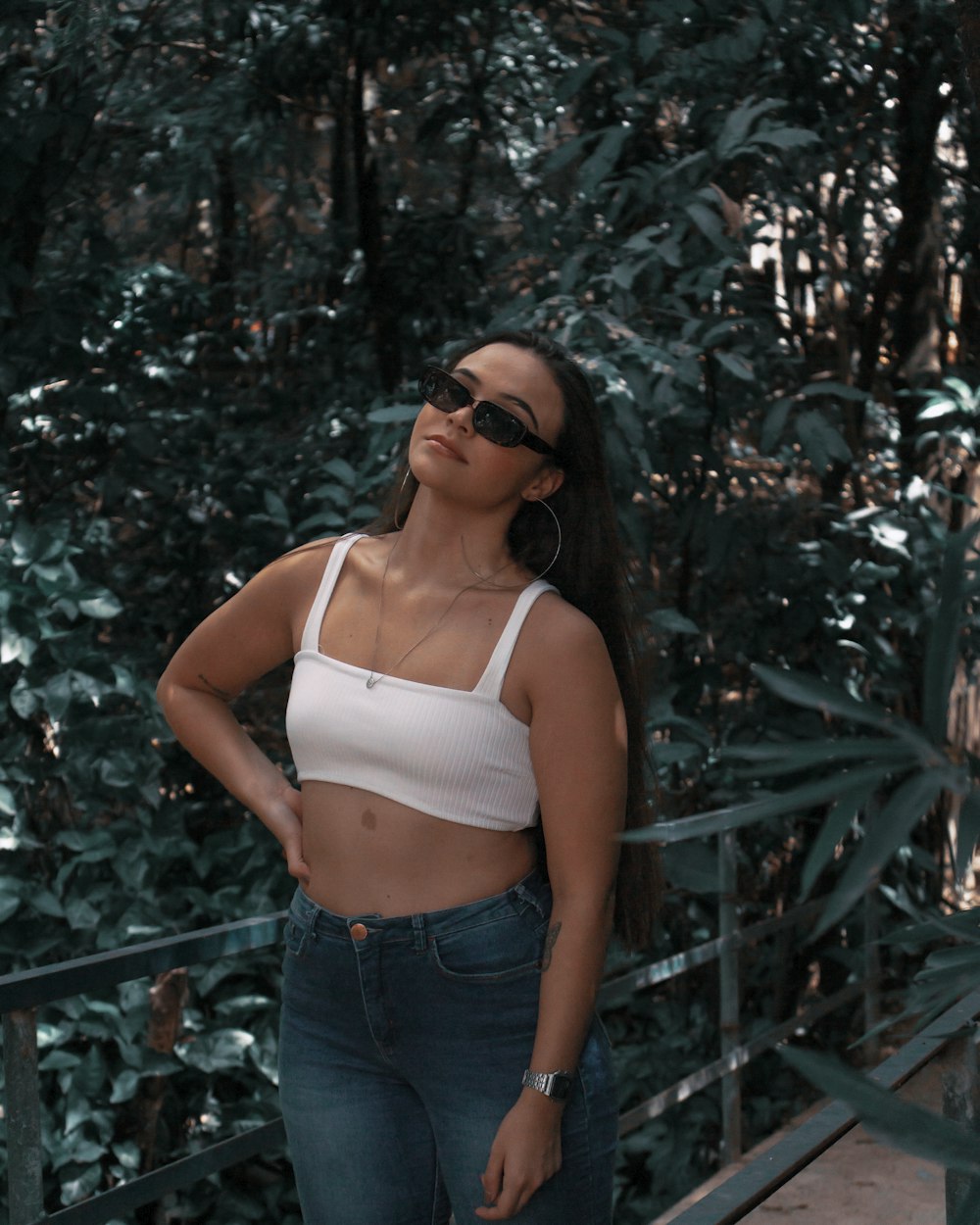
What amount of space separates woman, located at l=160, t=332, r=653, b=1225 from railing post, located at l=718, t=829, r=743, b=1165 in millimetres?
1743

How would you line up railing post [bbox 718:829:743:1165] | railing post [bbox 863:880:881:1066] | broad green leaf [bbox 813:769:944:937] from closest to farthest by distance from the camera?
broad green leaf [bbox 813:769:944:937] → railing post [bbox 718:829:743:1165] → railing post [bbox 863:880:881:1066]

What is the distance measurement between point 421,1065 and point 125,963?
54 centimetres

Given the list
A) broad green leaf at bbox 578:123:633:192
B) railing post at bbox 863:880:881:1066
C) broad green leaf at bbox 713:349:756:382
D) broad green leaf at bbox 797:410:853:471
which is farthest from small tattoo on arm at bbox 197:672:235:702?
railing post at bbox 863:880:881:1066

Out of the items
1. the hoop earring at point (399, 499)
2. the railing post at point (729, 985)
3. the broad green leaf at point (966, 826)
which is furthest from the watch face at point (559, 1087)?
the railing post at point (729, 985)

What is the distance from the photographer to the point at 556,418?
1705mm

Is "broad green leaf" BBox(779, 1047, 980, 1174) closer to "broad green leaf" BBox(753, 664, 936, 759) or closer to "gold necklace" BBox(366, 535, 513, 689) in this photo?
"broad green leaf" BBox(753, 664, 936, 759)

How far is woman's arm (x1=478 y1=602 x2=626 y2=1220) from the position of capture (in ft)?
4.93

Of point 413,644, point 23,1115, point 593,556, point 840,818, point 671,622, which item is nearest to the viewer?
point 840,818

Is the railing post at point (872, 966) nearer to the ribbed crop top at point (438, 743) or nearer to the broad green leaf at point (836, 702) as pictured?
the ribbed crop top at point (438, 743)

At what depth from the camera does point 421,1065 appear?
1.57 metres

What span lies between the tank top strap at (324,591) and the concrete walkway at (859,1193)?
162 centimetres

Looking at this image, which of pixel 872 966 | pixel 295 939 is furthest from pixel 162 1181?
pixel 872 966

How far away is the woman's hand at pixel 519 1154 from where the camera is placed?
1.49 m

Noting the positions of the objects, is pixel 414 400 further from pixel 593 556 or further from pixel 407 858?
pixel 407 858
